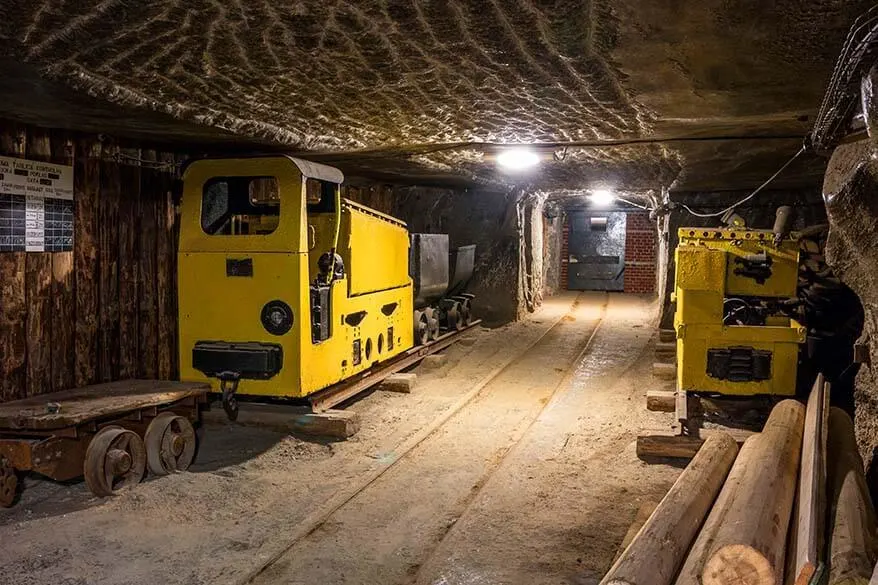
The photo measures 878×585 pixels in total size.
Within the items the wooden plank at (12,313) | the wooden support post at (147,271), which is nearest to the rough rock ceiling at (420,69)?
the wooden plank at (12,313)

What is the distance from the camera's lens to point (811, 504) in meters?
2.93

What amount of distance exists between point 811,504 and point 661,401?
4.38 metres

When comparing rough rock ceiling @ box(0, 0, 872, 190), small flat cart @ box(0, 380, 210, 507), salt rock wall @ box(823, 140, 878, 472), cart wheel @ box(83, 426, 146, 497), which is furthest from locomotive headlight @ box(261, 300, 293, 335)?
salt rock wall @ box(823, 140, 878, 472)

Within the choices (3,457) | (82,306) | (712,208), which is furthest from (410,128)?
(712,208)

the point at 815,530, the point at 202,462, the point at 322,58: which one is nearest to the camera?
the point at 815,530

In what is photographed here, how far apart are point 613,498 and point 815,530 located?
93.0 inches

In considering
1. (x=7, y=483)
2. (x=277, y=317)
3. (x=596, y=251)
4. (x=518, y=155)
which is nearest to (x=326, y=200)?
(x=277, y=317)

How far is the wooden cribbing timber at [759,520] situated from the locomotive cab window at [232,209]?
436 centimetres

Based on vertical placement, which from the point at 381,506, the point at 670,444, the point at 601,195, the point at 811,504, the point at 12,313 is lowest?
the point at 381,506

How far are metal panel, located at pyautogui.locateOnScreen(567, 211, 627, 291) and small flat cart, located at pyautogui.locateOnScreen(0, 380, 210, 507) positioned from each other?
18726mm

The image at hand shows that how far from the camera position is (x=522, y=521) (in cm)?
458

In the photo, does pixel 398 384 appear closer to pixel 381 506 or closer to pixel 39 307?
pixel 381 506

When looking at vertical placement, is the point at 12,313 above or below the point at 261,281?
below

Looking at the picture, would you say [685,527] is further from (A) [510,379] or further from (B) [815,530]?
(A) [510,379]
